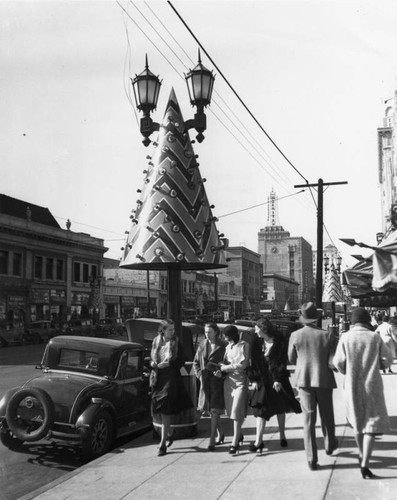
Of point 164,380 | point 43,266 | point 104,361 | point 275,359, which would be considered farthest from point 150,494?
point 43,266

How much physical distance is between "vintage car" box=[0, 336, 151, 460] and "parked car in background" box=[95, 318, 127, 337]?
33847 millimetres

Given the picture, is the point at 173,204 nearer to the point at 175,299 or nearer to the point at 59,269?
the point at 175,299

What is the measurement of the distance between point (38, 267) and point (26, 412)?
43.6 meters

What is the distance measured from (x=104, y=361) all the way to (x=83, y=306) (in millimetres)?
48157

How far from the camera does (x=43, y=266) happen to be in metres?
49.6

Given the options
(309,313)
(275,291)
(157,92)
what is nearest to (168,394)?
(309,313)

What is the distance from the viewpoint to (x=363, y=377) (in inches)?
220

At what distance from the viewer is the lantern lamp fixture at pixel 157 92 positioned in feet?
29.6

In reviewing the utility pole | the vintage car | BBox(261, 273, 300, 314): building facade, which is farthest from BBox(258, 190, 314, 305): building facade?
the vintage car

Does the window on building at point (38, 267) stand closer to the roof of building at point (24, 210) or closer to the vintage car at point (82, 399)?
the roof of building at point (24, 210)

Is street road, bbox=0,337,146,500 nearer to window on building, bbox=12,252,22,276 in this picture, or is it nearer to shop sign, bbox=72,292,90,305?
window on building, bbox=12,252,22,276

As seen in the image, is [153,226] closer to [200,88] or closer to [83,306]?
[200,88]

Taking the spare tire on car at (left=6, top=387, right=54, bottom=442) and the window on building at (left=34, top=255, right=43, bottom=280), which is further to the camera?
the window on building at (left=34, top=255, right=43, bottom=280)

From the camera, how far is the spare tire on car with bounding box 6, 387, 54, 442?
721 centimetres
